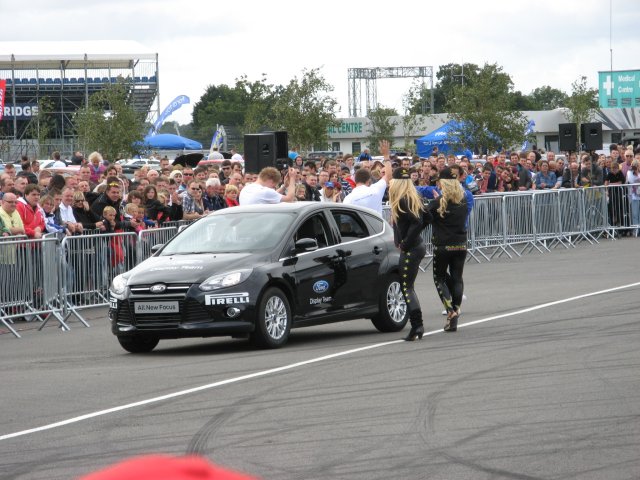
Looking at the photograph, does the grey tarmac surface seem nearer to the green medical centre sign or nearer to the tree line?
the tree line

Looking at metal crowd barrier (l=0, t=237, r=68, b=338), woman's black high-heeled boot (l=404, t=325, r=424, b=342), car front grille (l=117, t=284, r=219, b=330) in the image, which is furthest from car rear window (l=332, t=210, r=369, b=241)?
metal crowd barrier (l=0, t=237, r=68, b=338)

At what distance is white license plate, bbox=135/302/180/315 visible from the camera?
1285 centimetres

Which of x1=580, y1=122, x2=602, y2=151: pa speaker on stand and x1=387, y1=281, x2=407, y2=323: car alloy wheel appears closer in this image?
x1=387, y1=281, x2=407, y2=323: car alloy wheel

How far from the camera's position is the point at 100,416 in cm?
905

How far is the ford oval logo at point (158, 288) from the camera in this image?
42.4ft

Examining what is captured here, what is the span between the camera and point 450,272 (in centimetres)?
1465

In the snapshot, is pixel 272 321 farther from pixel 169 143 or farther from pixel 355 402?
pixel 169 143

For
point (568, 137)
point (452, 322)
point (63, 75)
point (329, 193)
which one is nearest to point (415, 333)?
point (452, 322)

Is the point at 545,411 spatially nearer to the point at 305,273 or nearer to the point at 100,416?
the point at 100,416

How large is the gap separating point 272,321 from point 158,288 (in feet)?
4.14

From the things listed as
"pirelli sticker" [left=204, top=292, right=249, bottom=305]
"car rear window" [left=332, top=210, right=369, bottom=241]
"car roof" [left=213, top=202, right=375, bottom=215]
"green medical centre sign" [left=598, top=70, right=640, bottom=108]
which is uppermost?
"green medical centre sign" [left=598, top=70, right=640, bottom=108]

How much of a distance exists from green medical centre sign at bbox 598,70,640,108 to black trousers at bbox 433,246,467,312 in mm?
103312

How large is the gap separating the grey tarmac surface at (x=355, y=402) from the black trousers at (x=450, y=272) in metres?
0.41

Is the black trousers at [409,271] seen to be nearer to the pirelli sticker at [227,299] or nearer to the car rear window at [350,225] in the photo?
the car rear window at [350,225]
